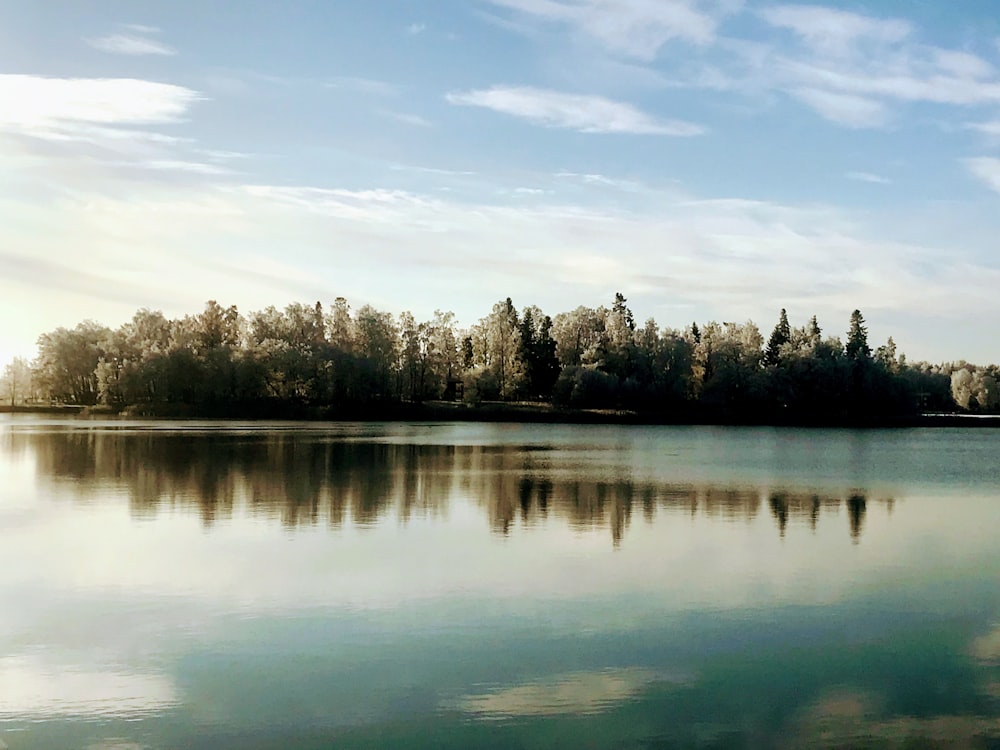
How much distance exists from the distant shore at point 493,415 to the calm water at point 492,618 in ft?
220

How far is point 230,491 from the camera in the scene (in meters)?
28.0

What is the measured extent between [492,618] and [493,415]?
89.2m

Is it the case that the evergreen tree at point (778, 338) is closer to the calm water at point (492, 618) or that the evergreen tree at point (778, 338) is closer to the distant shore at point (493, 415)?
the distant shore at point (493, 415)

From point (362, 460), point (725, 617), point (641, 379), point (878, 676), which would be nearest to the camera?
point (878, 676)

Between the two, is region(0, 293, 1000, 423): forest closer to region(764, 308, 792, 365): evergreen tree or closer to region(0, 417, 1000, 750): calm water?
region(764, 308, 792, 365): evergreen tree

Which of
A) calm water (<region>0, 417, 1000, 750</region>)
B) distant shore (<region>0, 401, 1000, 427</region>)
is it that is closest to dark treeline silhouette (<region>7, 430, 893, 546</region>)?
calm water (<region>0, 417, 1000, 750</region>)

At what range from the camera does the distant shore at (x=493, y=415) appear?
3745 inches

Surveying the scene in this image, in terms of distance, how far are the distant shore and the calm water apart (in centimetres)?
6695

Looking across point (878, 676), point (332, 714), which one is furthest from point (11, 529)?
point (878, 676)

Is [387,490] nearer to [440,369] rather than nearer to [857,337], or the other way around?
[440,369]

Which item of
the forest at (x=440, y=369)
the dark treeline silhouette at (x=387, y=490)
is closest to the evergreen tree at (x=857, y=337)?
the forest at (x=440, y=369)

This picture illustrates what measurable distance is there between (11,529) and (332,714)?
1478 cm

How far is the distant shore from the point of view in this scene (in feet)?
312

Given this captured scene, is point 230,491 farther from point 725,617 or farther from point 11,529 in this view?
point 725,617
